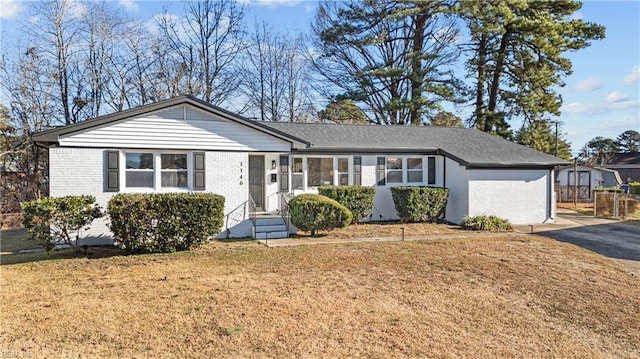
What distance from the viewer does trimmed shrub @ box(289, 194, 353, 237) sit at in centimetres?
1195

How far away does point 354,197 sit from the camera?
1445 centimetres

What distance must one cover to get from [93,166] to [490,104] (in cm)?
2523

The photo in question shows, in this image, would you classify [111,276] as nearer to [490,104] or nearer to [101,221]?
[101,221]

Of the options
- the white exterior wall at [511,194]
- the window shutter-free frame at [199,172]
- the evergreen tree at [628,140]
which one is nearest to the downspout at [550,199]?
the white exterior wall at [511,194]

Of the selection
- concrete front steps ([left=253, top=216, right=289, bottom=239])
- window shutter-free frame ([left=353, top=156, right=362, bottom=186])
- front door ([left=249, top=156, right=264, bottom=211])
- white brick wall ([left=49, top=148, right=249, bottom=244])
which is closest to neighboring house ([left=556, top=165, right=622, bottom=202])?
window shutter-free frame ([left=353, top=156, right=362, bottom=186])

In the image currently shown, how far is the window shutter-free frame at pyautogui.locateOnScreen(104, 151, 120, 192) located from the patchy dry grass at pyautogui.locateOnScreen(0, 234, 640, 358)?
2.37 meters

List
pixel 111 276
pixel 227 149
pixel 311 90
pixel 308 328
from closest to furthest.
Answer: pixel 308 328 < pixel 111 276 < pixel 227 149 < pixel 311 90

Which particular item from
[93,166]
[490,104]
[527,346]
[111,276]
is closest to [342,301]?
[527,346]

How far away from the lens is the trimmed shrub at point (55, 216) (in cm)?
888

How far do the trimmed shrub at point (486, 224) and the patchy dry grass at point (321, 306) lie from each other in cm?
429

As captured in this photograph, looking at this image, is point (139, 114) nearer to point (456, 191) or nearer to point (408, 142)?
point (408, 142)

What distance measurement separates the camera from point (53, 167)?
1064 cm

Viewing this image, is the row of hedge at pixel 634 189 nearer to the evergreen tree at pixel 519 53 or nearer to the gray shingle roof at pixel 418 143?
the evergreen tree at pixel 519 53

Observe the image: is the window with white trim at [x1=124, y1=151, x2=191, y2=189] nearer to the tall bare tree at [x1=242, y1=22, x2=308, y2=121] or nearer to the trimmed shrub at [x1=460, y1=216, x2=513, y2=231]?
the trimmed shrub at [x1=460, y1=216, x2=513, y2=231]
